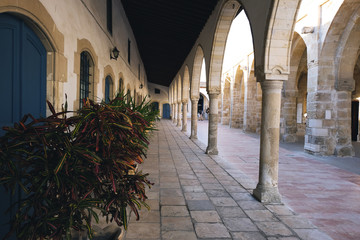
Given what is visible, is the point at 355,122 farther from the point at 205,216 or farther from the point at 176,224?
the point at 176,224

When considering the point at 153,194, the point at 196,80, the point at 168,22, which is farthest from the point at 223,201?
the point at 196,80

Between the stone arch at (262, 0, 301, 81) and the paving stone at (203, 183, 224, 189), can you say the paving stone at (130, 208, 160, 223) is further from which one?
the stone arch at (262, 0, 301, 81)

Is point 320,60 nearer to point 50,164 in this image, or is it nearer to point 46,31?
point 46,31

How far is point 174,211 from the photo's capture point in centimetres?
300

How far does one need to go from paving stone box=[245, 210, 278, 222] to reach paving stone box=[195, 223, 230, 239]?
508mm

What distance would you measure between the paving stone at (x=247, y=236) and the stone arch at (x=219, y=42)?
16.3 feet

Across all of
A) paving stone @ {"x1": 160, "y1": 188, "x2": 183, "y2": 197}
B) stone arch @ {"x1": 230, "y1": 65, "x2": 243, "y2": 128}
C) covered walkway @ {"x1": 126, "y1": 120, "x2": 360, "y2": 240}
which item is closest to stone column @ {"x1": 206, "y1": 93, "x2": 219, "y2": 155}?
covered walkway @ {"x1": 126, "y1": 120, "x2": 360, "y2": 240}

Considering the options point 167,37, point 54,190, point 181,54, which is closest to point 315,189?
point 54,190

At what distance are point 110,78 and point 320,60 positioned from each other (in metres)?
6.48

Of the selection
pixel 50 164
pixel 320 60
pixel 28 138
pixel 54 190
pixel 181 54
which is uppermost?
pixel 181 54

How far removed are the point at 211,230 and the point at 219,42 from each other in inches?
208

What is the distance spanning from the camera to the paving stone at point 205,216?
278 centimetres

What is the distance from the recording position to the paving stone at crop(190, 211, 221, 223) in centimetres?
278

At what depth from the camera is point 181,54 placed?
12383 mm
